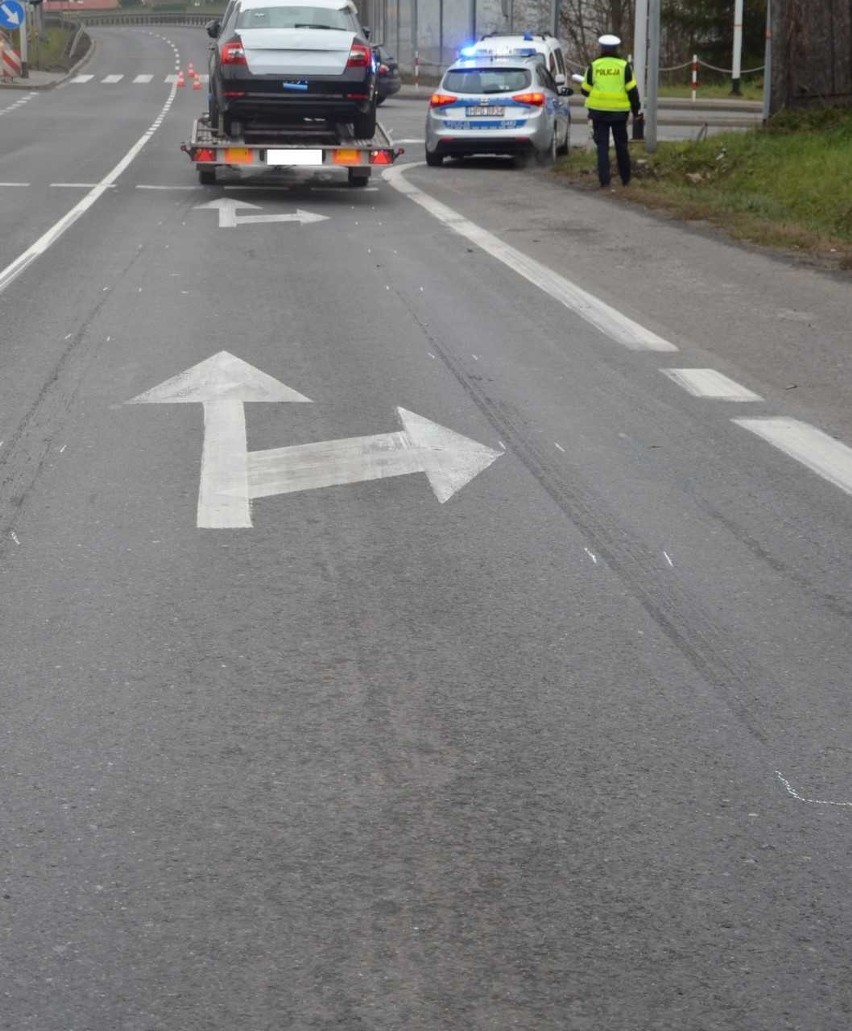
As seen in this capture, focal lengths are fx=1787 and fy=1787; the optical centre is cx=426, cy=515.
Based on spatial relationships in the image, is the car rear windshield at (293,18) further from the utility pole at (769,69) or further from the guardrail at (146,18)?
the guardrail at (146,18)

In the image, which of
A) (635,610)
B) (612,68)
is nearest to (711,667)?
(635,610)

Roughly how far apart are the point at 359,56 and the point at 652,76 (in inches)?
212

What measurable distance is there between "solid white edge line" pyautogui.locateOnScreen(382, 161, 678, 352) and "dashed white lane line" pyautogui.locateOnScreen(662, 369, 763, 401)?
766mm

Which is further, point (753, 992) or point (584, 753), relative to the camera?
point (584, 753)

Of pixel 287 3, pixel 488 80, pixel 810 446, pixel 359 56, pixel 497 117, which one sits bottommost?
pixel 810 446

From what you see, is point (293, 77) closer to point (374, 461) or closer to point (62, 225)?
point (62, 225)

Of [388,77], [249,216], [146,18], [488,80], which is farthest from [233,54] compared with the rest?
[146,18]

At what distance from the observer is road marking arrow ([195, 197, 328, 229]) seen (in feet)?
56.5

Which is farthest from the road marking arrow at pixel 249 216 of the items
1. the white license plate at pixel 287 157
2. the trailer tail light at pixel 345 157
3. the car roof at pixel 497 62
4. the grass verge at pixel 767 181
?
the car roof at pixel 497 62

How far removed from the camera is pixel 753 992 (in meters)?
A: 3.29

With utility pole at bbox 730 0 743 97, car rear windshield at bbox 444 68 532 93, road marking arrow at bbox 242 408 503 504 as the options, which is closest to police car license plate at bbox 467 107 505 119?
car rear windshield at bbox 444 68 532 93

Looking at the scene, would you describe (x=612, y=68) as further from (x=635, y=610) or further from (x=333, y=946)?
(x=333, y=946)

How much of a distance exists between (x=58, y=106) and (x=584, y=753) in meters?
38.8

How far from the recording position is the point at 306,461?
7340 mm
